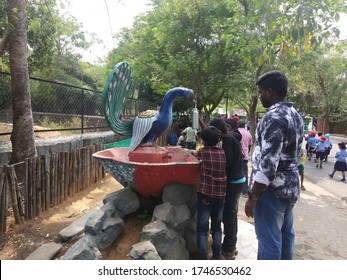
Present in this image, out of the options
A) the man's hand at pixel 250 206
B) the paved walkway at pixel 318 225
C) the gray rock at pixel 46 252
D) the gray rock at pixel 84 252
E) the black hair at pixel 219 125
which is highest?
the black hair at pixel 219 125

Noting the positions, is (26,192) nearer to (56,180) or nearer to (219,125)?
(56,180)

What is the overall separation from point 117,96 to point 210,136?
154 centimetres

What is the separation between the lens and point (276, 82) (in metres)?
2.33

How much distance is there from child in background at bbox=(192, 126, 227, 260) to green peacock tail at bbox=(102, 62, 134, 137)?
131 cm

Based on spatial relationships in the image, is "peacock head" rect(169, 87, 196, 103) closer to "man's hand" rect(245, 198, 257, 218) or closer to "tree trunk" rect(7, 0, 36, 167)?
"man's hand" rect(245, 198, 257, 218)

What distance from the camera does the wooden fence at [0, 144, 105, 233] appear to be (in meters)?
4.12

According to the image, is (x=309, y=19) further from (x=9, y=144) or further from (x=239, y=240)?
(x=9, y=144)

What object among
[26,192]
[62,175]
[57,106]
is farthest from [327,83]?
[26,192]

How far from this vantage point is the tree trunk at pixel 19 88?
520cm

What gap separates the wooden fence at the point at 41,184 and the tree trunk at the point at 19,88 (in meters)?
0.62

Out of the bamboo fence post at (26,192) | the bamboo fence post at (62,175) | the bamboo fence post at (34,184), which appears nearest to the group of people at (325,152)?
the bamboo fence post at (62,175)

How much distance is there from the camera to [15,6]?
5.24 m

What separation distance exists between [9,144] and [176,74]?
7593 millimetres

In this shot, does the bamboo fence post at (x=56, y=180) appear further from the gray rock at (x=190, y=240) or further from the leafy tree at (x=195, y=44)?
the leafy tree at (x=195, y=44)
